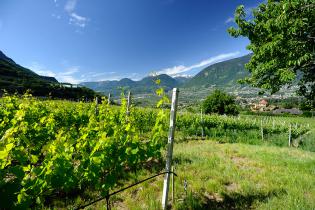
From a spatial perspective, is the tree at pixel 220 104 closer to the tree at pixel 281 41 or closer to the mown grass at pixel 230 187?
the tree at pixel 281 41

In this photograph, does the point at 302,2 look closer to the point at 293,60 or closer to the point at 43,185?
the point at 293,60

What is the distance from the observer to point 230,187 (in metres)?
6.21

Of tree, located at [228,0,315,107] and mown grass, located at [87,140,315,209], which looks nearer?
mown grass, located at [87,140,315,209]

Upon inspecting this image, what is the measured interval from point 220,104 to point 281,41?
41116 mm

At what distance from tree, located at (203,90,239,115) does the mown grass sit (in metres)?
42.0

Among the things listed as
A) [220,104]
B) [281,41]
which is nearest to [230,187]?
[281,41]

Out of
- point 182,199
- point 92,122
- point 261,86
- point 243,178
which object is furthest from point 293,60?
point 92,122

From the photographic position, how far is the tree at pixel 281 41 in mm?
8727

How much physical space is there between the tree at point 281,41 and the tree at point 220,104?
36.5 meters

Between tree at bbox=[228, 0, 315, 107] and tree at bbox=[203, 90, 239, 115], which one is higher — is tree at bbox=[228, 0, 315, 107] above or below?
above

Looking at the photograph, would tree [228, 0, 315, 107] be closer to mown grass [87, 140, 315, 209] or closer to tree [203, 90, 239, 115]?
mown grass [87, 140, 315, 209]

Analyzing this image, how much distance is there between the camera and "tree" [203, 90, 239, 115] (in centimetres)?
4978

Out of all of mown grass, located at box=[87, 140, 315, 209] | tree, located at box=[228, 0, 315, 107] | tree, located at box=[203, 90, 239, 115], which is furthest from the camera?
tree, located at box=[203, 90, 239, 115]

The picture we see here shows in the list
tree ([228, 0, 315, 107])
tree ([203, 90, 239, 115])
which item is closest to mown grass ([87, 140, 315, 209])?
tree ([228, 0, 315, 107])
